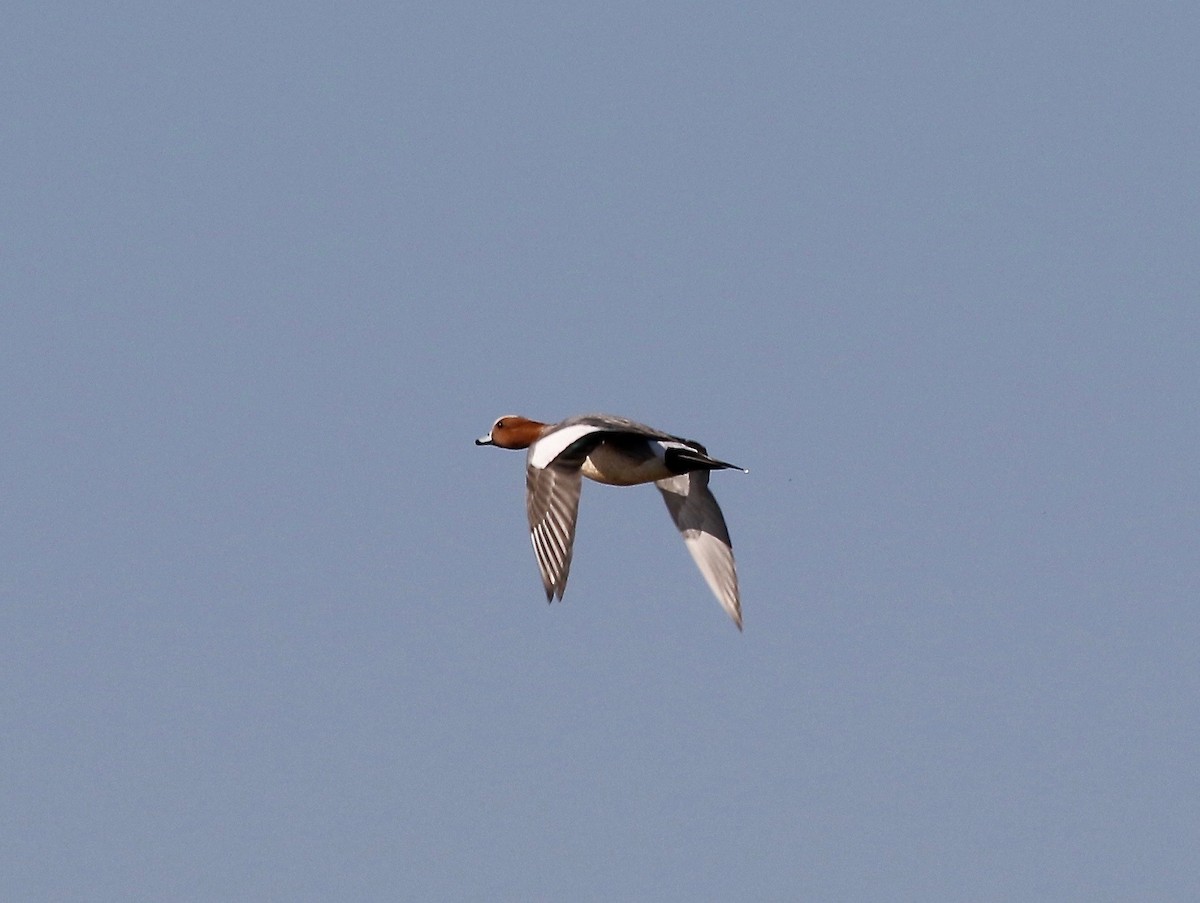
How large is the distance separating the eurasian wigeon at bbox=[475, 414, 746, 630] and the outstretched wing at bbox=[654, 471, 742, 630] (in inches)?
0.5

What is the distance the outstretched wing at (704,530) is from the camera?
24672 mm

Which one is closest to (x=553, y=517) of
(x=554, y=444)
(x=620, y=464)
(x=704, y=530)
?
(x=554, y=444)

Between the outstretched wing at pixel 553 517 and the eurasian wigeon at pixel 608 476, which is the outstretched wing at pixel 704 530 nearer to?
the eurasian wigeon at pixel 608 476

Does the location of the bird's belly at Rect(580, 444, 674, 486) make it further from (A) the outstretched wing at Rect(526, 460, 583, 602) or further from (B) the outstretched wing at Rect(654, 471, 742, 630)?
(A) the outstretched wing at Rect(526, 460, 583, 602)

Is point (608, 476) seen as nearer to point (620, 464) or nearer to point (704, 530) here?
point (620, 464)

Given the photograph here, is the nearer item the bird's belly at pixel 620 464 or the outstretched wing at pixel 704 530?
the bird's belly at pixel 620 464

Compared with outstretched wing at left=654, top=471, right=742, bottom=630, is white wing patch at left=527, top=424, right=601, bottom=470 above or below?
above

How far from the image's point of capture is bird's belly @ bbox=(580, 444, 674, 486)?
2358cm

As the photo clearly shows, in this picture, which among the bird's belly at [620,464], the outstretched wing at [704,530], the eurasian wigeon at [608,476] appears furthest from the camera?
the outstretched wing at [704,530]

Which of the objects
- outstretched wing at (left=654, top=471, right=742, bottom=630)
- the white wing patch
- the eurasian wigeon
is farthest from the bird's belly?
outstretched wing at (left=654, top=471, right=742, bottom=630)

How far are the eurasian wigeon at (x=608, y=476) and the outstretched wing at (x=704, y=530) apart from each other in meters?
0.01

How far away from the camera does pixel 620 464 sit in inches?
930

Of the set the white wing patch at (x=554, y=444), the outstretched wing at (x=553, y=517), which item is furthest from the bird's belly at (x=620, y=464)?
the outstretched wing at (x=553, y=517)

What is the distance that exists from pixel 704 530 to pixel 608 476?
206 centimetres
